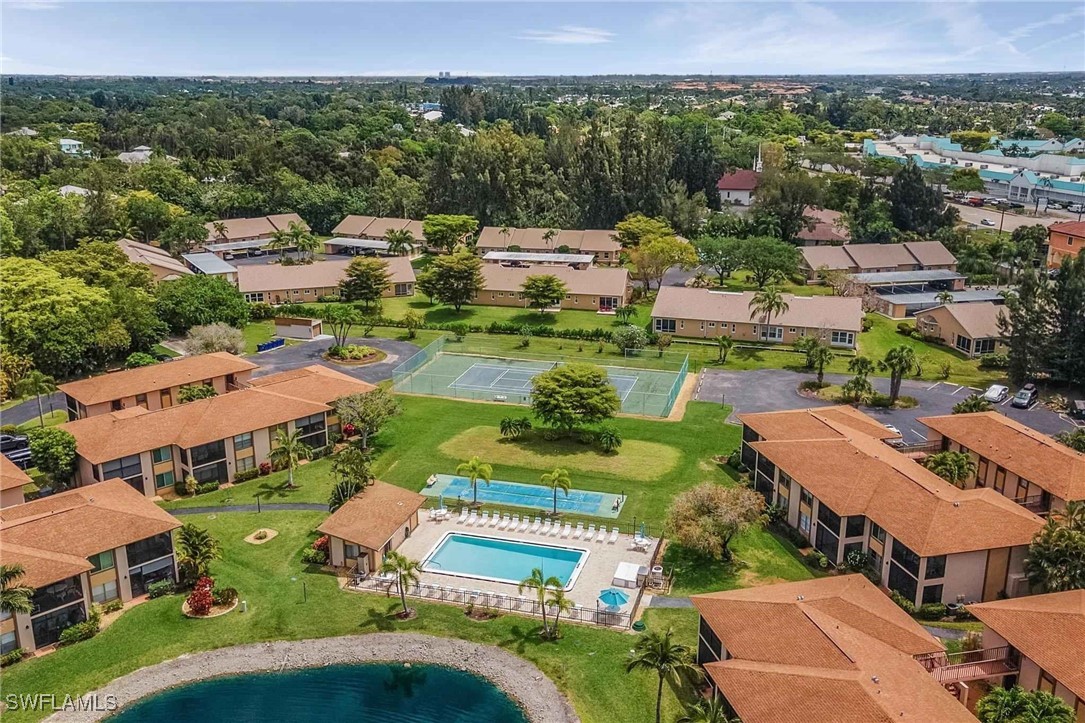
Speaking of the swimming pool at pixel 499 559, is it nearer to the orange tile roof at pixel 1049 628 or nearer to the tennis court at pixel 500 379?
the orange tile roof at pixel 1049 628

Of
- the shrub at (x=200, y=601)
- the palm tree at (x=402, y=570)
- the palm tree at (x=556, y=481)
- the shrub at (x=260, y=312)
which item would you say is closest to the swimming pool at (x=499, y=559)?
the palm tree at (x=402, y=570)

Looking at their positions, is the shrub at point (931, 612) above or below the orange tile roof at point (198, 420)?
below

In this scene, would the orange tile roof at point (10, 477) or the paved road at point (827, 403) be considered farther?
the paved road at point (827, 403)

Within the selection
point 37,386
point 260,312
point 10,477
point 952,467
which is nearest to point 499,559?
point 952,467

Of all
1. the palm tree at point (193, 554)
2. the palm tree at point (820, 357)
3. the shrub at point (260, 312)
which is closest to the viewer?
the palm tree at point (193, 554)

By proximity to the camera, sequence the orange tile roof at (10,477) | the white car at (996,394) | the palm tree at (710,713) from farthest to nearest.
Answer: the white car at (996,394), the orange tile roof at (10,477), the palm tree at (710,713)

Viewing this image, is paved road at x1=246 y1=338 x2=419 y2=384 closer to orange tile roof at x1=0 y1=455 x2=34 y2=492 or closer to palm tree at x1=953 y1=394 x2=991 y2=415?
orange tile roof at x1=0 y1=455 x2=34 y2=492

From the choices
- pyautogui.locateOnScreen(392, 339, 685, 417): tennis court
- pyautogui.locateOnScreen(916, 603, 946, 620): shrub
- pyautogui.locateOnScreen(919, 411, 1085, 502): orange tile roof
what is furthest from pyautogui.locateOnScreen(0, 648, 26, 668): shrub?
pyautogui.locateOnScreen(919, 411, 1085, 502): orange tile roof
